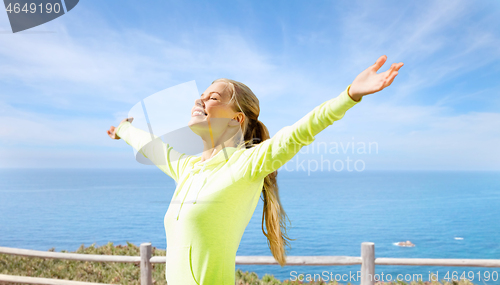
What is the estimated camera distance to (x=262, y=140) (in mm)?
1612

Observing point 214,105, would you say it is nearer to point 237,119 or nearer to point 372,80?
point 237,119

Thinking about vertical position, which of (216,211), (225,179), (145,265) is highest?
(225,179)

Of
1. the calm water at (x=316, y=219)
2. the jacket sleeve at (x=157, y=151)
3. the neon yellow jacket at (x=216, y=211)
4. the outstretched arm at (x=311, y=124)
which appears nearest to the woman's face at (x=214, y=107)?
the neon yellow jacket at (x=216, y=211)

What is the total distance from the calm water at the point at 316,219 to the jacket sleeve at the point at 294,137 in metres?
26.0

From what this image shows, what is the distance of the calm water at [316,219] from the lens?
3975 cm

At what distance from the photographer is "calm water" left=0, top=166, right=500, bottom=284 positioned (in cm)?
3975

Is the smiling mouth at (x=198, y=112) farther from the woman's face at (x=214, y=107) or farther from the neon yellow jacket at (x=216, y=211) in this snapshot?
the neon yellow jacket at (x=216, y=211)

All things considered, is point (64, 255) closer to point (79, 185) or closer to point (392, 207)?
point (392, 207)

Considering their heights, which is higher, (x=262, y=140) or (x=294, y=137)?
(x=262, y=140)

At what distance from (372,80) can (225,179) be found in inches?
26.2

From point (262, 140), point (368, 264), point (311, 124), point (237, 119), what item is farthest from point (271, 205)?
point (368, 264)

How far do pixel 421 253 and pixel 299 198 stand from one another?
27.3 meters

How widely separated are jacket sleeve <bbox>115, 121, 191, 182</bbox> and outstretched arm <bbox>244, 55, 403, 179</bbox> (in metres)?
0.58

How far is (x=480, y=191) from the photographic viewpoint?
80938mm
